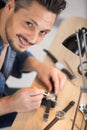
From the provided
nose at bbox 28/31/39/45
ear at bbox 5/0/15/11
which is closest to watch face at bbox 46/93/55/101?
nose at bbox 28/31/39/45

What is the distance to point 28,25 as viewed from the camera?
0.81 metres

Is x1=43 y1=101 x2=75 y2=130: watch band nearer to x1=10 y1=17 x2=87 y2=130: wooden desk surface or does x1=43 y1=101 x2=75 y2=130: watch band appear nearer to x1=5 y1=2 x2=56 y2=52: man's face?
x1=10 y1=17 x2=87 y2=130: wooden desk surface

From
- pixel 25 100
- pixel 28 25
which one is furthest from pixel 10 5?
pixel 25 100

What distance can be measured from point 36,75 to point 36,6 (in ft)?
1.03

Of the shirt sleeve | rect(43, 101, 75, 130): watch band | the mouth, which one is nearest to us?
rect(43, 101, 75, 130): watch band

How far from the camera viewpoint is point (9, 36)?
84 cm

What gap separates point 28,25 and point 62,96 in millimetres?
284

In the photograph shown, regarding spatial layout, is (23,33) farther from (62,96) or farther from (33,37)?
(62,96)

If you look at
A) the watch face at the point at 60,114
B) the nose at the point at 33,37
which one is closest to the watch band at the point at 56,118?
the watch face at the point at 60,114

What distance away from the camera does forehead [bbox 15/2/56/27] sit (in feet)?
2.58

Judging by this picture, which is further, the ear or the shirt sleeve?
the shirt sleeve

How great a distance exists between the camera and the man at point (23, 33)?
781 mm

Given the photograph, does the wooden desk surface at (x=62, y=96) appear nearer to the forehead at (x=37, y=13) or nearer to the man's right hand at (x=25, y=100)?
the man's right hand at (x=25, y=100)

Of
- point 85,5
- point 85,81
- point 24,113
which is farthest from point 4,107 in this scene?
point 85,5
